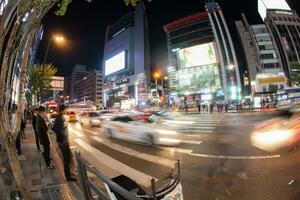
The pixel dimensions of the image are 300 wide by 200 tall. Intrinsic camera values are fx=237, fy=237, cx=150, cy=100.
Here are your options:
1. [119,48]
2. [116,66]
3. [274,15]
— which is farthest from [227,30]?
[119,48]

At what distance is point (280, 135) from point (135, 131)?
6.60m

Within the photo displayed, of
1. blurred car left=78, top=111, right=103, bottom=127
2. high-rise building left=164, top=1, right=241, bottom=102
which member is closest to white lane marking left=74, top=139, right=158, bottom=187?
blurred car left=78, top=111, right=103, bottom=127

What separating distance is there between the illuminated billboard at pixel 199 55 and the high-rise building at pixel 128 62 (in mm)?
28398

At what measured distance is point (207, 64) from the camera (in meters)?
85.3

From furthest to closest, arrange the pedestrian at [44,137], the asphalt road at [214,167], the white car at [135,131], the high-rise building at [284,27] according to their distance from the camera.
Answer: the high-rise building at [284,27], the white car at [135,131], the pedestrian at [44,137], the asphalt road at [214,167]

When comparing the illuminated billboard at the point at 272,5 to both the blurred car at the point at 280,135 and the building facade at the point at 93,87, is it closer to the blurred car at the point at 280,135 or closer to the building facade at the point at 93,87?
the blurred car at the point at 280,135

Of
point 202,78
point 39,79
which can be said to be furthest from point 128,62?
point 39,79

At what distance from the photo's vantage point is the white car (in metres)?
11.5

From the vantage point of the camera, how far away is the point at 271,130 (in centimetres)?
891

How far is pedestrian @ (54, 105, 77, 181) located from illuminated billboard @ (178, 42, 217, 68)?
266 feet

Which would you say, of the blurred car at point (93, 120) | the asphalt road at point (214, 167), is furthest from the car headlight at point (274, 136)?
the blurred car at point (93, 120)

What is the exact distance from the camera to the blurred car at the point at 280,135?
8523 millimetres

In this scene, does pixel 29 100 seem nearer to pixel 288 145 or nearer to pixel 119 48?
pixel 288 145

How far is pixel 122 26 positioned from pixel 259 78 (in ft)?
320
